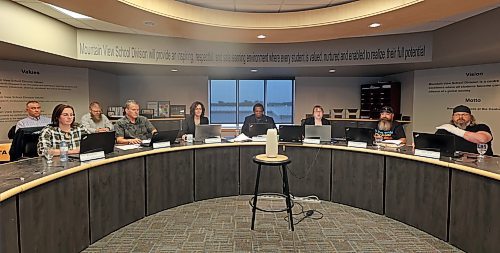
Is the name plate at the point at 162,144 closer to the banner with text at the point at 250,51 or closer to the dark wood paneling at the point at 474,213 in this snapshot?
the banner with text at the point at 250,51

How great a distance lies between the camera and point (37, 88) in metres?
6.01

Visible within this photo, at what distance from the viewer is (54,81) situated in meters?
6.29

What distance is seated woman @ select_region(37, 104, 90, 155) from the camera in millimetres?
3373

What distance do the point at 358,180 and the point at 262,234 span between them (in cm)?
162

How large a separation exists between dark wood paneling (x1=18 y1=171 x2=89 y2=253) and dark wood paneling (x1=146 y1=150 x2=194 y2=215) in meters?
0.98

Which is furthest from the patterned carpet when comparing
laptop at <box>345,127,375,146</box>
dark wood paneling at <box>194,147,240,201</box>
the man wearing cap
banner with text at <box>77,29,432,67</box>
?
banner with text at <box>77,29,432,67</box>

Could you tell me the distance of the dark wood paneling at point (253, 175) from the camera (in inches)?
193

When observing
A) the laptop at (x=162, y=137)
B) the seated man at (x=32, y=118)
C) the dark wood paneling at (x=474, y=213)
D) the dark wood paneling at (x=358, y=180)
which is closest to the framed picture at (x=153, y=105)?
the seated man at (x=32, y=118)

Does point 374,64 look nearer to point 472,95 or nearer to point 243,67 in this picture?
point 472,95

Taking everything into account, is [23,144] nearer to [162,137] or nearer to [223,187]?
[162,137]

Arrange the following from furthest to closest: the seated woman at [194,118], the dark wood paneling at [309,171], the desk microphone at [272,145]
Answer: the seated woman at [194,118] < the dark wood paneling at [309,171] < the desk microphone at [272,145]

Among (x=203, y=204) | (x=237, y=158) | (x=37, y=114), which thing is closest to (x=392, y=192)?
(x=237, y=158)

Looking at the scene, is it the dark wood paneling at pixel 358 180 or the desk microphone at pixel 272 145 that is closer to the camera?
the desk microphone at pixel 272 145

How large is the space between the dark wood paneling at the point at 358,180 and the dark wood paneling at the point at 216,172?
4.73 feet
